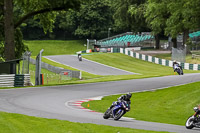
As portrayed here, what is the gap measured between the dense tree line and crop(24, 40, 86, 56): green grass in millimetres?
3062

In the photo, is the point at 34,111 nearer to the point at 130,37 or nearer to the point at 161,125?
the point at 161,125

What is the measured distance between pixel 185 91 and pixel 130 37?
7040 centimetres

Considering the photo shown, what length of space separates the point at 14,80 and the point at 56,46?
68617 millimetres

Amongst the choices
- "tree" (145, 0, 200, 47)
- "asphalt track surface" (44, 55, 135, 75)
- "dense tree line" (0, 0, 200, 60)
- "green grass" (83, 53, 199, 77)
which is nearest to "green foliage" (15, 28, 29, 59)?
"dense tree line" (0, 0, 200, 60)

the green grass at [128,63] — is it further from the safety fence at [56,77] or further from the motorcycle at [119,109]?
the motorcycle at [119,109]

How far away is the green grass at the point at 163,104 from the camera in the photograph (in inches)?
747

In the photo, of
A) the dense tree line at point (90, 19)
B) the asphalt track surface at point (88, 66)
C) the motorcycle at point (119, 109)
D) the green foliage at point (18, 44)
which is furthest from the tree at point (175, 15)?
the motorcycle at point (119, 109)

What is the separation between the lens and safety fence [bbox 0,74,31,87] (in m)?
31.9

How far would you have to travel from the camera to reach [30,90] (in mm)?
28969

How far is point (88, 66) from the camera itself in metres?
59.8

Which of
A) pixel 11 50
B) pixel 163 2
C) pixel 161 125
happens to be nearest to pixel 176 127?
pixel 161 125

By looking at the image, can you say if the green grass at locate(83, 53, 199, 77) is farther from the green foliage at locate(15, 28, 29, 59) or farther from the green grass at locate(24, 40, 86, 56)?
the green grass at locate(24, 40, 86, 56)

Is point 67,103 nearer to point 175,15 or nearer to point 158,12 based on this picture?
point 175,15

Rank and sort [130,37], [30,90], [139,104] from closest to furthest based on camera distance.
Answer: [139,104] < [30,90] < [130,37]
